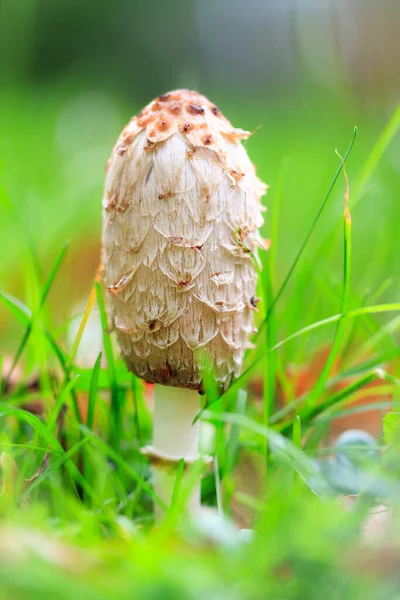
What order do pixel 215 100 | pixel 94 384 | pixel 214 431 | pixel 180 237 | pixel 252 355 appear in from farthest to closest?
pixel 215 100
pixel 252 355
pixel 214 431
pixel 94 384
pixel 180 237

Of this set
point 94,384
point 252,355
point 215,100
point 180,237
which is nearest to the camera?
point 180,237

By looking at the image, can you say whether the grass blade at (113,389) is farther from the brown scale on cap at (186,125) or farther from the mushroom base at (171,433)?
the brown scale on cap at (186,125)

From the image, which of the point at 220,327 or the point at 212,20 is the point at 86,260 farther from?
the point at 212,20

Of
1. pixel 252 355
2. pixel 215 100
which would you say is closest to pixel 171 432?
pixel 252 355

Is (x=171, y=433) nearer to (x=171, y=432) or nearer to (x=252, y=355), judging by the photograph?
(x=171, y=432)

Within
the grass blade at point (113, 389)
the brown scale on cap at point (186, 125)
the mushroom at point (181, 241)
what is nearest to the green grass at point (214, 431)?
the grass blade at point (113, 389)

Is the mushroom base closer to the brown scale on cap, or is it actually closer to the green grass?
the green grass
